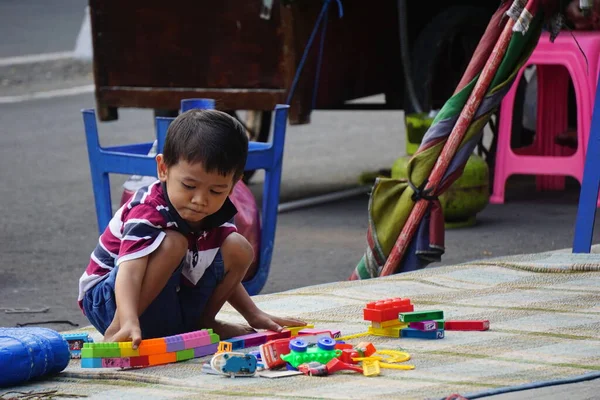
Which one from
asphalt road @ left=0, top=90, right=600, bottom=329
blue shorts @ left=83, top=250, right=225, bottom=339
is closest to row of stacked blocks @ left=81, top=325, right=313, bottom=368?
blue shorts @ left=83, top=250, right=225, bottom=339

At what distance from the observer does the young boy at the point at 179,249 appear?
3139 mm

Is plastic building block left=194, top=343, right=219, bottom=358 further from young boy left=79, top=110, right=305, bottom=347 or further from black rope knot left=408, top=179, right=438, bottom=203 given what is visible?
black rope knot left=408, top=179, right=438, bottom=203

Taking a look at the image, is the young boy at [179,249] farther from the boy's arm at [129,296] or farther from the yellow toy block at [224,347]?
the yellow toy block at [224,347]

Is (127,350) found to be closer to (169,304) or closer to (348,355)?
(169,304)

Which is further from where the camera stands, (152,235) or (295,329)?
→ (295,329)

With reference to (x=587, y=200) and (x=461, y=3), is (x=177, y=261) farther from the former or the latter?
(x=461, y=3)

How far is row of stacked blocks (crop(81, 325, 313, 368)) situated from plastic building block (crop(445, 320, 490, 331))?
0.57m

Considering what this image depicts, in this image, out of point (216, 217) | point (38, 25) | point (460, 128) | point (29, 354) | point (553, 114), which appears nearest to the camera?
point (29, 354)

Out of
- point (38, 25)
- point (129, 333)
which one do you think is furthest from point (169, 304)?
point (38, 25)

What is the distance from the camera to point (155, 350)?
10.3 feet

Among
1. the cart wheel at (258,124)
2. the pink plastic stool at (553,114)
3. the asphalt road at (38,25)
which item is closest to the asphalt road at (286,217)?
the pink plastic stool at (553,114)

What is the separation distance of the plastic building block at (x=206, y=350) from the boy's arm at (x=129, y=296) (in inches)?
7.7

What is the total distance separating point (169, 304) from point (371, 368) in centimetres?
60

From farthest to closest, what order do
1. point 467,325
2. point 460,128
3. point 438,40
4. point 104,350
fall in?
point 438,40 < point 460,128 < point 467,325 < point 104,350
